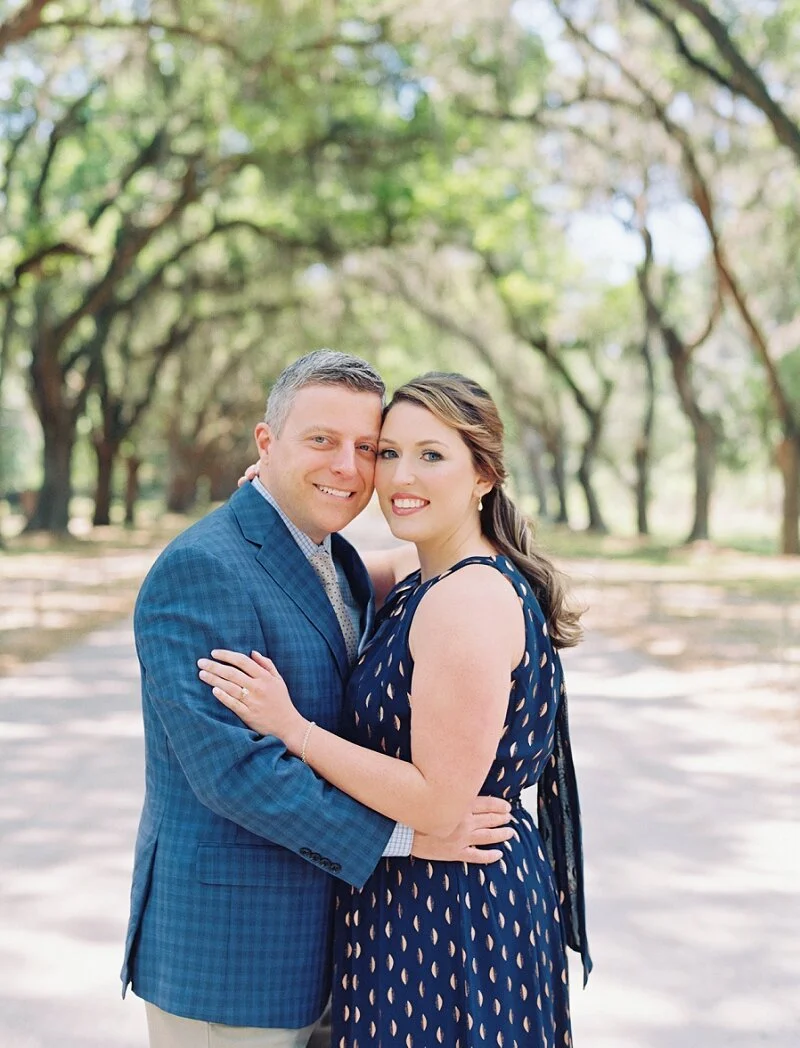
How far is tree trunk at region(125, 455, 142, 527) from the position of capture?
35625 mm

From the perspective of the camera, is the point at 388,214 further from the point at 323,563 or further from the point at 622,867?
the point at 323,563

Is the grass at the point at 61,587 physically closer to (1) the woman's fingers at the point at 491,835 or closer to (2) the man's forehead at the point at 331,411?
(2) the man's forehead at the point at 331,411

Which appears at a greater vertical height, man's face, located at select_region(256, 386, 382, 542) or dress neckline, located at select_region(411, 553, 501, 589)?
man's face, located at select_region(256, 386, 382, 542)

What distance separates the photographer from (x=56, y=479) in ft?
85.8

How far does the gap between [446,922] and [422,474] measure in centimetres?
88

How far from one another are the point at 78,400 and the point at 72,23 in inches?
558

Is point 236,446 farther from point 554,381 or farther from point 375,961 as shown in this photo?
point 375,961

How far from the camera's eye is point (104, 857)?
5188 millimetres

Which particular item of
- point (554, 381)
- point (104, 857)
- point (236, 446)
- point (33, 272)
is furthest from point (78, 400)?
point (236, 446)

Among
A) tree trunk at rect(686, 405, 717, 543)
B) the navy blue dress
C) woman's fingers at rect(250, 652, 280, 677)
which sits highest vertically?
tree trunk at rect(686, 405, 717, 543)

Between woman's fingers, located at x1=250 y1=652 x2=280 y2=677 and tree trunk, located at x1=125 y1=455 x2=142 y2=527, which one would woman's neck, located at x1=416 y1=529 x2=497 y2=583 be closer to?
woman's fingers, located at x1=250 y1=652 x2=280 y2=677

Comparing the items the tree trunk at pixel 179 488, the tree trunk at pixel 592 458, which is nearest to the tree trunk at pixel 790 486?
the tree trunk at pixel 592 458

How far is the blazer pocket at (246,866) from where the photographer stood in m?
2.24

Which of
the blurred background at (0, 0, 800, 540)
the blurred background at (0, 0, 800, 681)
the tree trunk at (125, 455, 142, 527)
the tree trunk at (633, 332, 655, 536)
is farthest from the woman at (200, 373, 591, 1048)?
the tree trunk at (125, 455, 142, 527)
